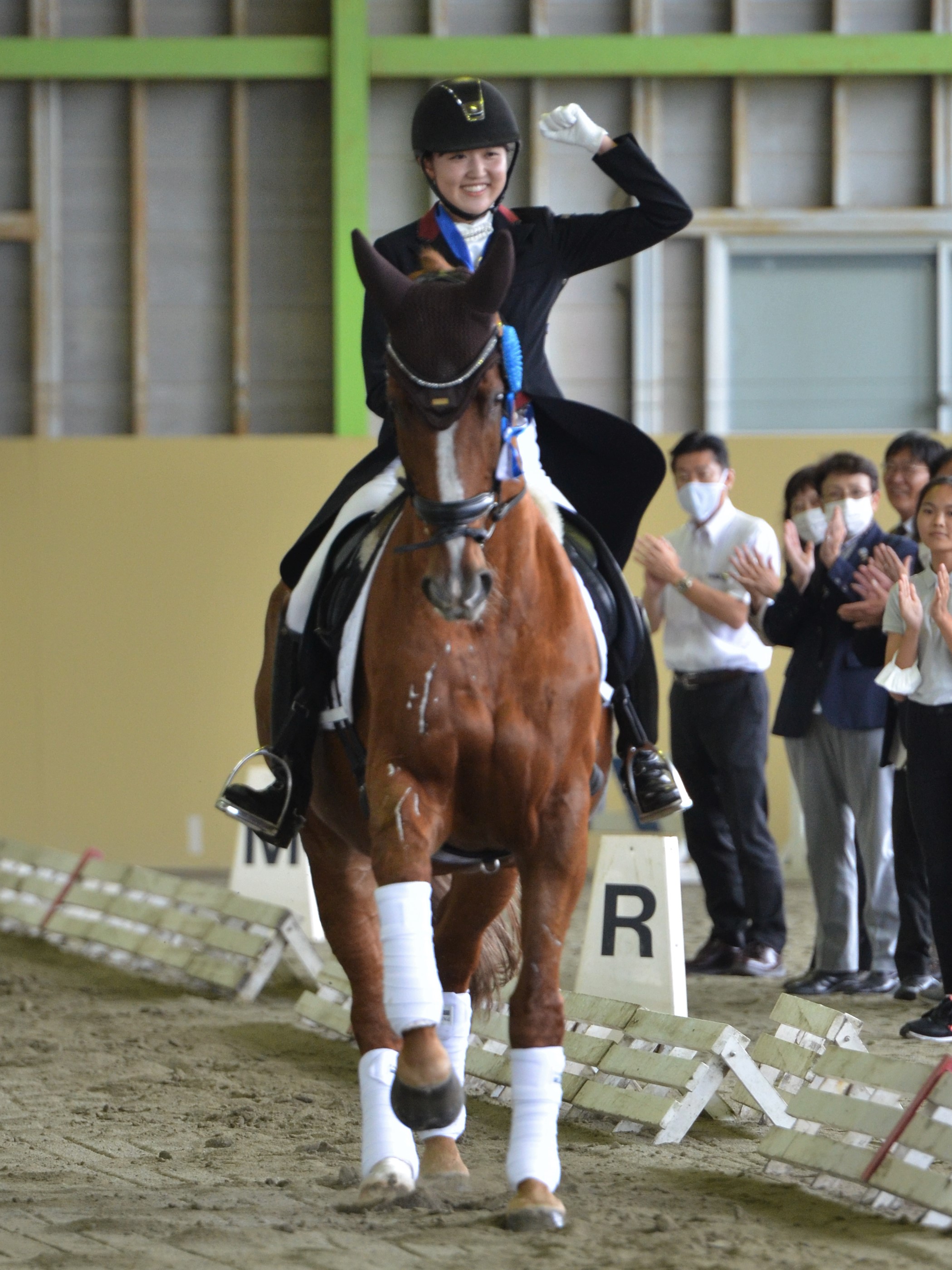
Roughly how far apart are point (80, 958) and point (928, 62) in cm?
838

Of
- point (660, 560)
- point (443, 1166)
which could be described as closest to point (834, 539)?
point (660, 560)

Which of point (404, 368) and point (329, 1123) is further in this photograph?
point (329, 1123)

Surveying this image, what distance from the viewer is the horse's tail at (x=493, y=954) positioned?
14.4ft

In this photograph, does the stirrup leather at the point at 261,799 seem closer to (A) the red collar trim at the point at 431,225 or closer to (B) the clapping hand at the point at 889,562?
(A) the red collar trim at the point at 431,225

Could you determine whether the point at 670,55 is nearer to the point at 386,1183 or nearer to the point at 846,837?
the point at 846,837

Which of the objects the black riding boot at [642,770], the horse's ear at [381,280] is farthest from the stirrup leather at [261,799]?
the horse's ear at [381,280]

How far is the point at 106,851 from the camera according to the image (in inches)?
429

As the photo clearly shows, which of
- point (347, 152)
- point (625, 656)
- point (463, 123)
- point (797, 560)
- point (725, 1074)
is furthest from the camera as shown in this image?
point (347, 152)

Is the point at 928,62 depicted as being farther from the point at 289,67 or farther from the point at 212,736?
the point at 212,736

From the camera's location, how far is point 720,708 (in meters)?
6.91

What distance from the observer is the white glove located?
3.96 metres

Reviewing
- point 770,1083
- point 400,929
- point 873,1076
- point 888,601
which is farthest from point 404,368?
point 888,601

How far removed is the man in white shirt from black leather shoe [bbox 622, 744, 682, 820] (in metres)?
2.93

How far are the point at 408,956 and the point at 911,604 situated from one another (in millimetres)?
2786
